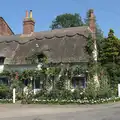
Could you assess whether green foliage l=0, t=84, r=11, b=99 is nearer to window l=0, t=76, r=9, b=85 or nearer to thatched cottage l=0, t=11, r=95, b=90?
window l=0, t=76, r=9, b=85

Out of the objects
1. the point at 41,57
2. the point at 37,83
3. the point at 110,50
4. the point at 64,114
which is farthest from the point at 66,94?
the point at 110,50

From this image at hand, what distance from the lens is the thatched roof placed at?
89.8 feet

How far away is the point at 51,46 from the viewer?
2956cm

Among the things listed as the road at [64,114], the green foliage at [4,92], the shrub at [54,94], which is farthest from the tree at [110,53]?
the road at [64,114]

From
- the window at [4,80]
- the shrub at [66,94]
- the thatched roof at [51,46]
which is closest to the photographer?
the shrub at [66,94]

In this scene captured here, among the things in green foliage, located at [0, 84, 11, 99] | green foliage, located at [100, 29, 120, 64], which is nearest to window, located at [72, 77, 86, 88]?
green foliage, located at [100, 29, 120, 64]

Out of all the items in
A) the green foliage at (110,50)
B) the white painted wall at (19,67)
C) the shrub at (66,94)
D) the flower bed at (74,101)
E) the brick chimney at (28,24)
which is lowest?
the flower bed at (74,101)

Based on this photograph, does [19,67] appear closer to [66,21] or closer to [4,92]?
[4,92]

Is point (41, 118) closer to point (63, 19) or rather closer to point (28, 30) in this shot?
point (28, 30)

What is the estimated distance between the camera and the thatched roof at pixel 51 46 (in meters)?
27.4

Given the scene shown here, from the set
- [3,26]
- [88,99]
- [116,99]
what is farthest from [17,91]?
[3,26]

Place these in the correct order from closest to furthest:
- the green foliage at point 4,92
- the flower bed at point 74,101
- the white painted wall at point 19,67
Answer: the flower bed at point 74,101 → the green foliage at point 4,92 → the white painted wall at point 19,67

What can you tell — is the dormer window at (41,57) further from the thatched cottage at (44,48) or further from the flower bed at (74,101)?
the flower bed at (74,101)

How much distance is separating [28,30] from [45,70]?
9448mm
